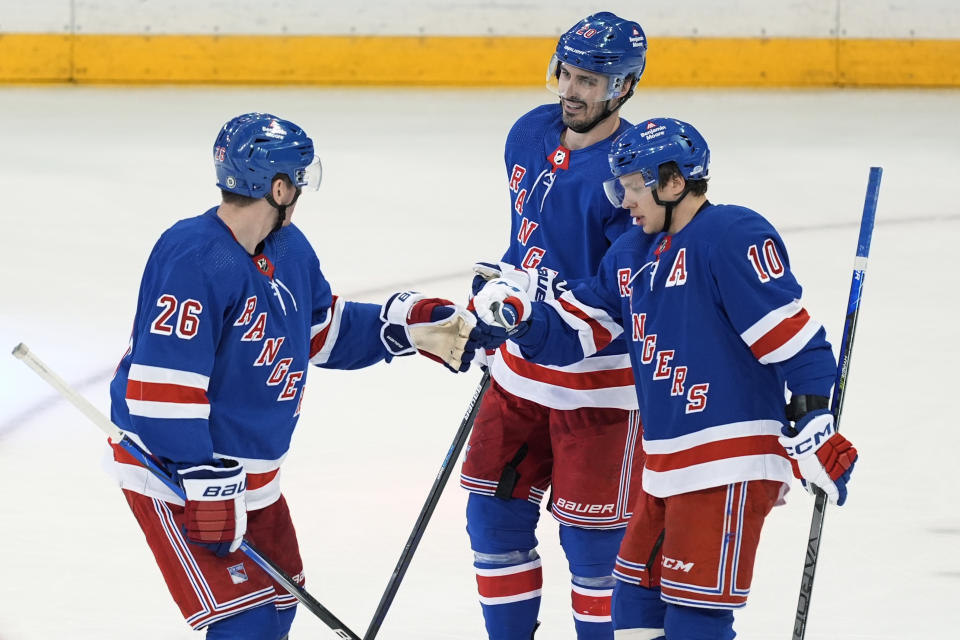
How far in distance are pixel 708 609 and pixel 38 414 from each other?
286cm

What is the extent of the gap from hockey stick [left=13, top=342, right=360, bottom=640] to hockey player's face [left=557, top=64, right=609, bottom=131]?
1.15 metres

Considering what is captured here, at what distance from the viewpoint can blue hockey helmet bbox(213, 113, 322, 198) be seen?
2811mm

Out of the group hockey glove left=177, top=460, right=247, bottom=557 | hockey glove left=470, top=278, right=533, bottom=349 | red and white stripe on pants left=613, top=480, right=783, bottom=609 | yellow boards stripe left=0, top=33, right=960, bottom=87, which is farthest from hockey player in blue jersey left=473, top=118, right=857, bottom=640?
yellow boards stripe left=0, top=33, right=960, bottom=87

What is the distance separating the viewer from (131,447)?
2789mm

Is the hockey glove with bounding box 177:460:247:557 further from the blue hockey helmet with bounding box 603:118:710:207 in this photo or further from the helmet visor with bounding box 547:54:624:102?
the helmet visor with bounding box 547:54:624:102

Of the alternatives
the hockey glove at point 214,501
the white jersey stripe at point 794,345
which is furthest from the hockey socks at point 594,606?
the hockey glove at point 214,501

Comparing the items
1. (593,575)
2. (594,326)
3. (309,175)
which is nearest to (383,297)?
(593,575)

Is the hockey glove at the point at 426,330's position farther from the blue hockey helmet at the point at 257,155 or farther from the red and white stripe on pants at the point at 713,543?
the red and white stripe on pants at the point at 713,543

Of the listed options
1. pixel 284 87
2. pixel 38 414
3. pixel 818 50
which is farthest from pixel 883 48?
pixel 38 414

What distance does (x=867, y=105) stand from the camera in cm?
963

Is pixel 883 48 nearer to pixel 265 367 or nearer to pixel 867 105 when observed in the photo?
pixel 867 105

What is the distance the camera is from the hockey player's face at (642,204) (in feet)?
9.66

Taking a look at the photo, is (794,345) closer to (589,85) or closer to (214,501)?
(589,85)

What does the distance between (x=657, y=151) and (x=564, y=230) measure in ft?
1.56
